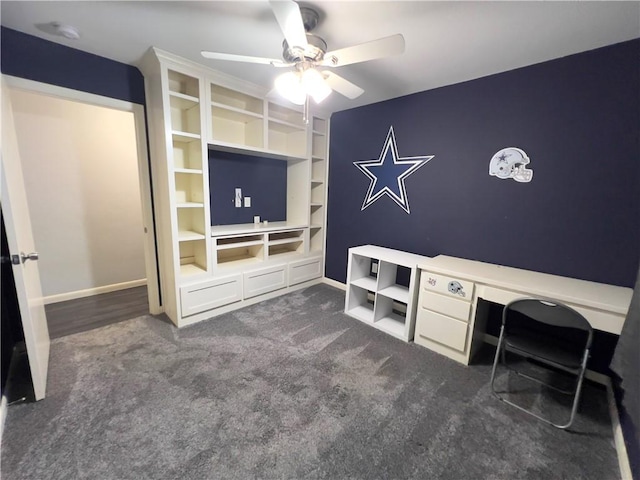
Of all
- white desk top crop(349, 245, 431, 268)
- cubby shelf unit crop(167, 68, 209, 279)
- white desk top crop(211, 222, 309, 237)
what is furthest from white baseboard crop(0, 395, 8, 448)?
white desk top crop(349, 245, 431, 268)

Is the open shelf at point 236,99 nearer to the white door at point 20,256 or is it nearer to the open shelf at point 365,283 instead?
the white door at point 20,256

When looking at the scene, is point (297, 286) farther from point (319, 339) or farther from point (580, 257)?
point (580, 257)

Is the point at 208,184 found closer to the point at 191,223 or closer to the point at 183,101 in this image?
the point at 191,223

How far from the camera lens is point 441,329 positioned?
223cm

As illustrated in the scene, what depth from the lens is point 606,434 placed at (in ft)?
5.13

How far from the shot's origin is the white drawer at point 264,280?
302 centimetres

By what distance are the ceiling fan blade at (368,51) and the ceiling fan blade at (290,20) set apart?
0.19 metres

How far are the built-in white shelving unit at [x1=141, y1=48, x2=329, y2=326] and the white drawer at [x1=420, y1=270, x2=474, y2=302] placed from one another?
1.73 m

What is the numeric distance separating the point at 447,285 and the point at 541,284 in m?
0.60

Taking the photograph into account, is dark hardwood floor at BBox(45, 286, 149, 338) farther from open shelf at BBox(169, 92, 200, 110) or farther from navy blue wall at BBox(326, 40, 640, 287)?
navy blue wall at BBox(326, 40, 640, 287)

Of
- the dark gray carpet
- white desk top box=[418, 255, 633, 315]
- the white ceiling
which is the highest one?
the white ceiling

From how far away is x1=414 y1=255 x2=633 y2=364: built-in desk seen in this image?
1.63m

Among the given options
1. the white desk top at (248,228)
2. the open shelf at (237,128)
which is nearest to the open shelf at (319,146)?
the open shelf at (237,128)

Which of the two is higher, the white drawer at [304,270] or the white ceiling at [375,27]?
the white ceiling at [375,27]
